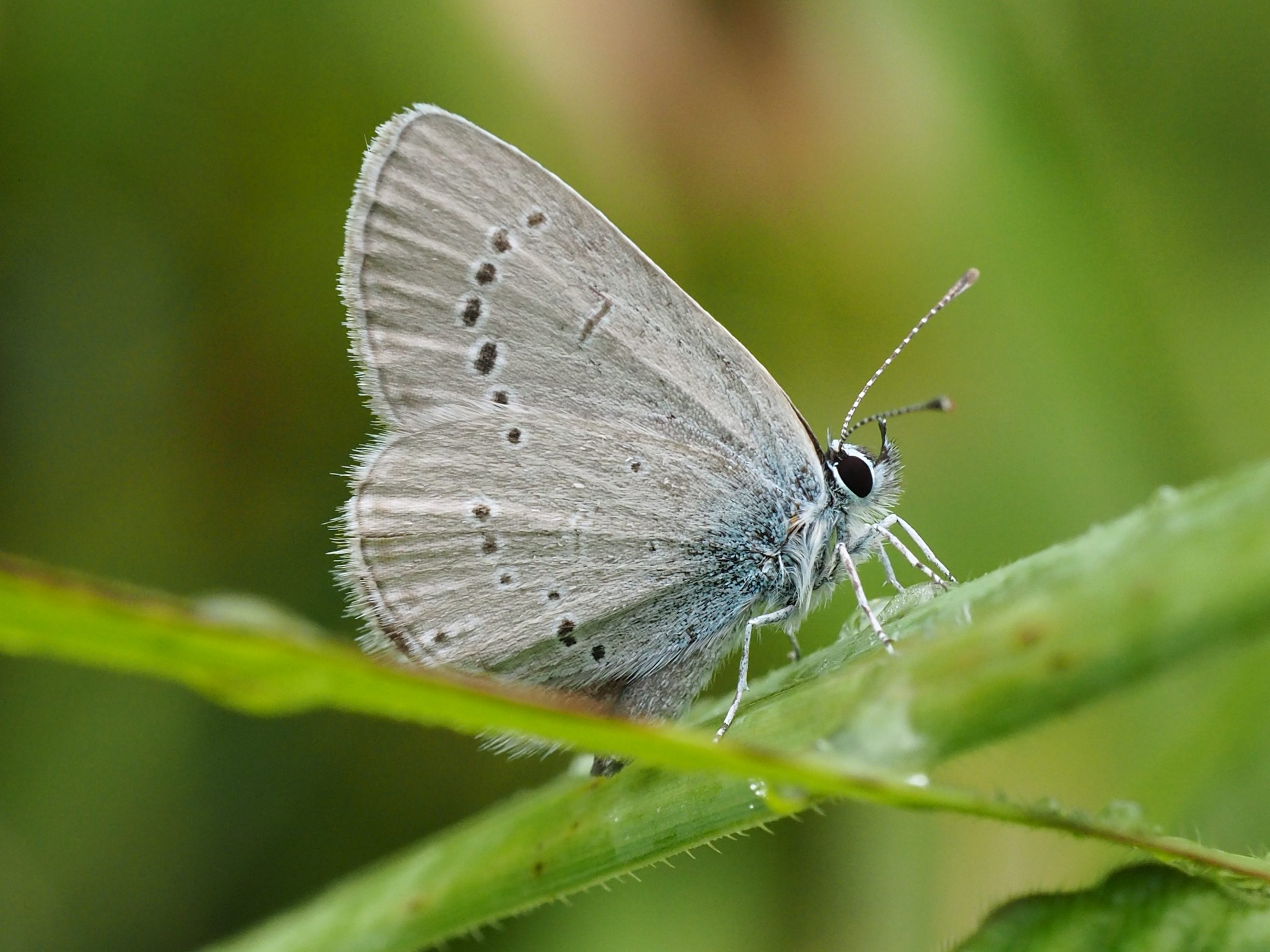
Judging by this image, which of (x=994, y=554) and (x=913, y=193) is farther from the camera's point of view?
(x=913, y=193)

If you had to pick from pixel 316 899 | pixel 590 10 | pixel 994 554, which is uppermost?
pixel 590 10

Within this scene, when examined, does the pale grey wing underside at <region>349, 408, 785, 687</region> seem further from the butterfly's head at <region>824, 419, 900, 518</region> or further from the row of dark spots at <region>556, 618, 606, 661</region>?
the butterfly's head at <region>824, 419, 900, 518</region>

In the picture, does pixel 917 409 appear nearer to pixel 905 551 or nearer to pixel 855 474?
pixel 855 474

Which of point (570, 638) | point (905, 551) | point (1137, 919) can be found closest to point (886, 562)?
point (905, 551)

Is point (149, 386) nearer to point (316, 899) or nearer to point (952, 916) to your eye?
point (316, 899)

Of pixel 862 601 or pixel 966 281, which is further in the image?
pixel 966 281

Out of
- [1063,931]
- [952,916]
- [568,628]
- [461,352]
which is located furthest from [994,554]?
[1063,931]

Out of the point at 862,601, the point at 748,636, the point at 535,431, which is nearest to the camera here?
the point at 862,601

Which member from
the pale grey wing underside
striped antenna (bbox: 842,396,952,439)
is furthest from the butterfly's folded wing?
striped antenna (bbox: 842,396,952,439)
